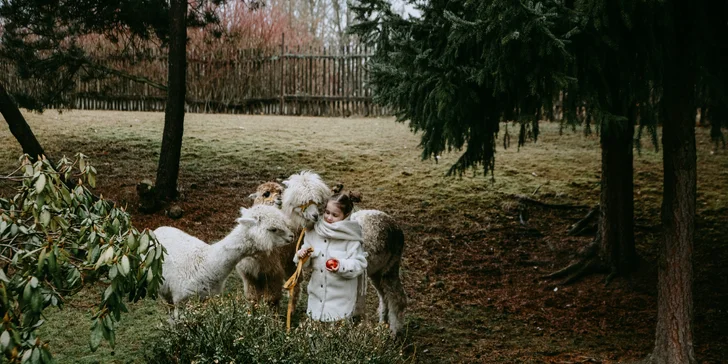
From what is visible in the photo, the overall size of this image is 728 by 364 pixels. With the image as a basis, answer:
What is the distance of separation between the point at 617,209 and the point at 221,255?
4.90m

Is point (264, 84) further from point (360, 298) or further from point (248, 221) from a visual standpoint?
point (360, 298)

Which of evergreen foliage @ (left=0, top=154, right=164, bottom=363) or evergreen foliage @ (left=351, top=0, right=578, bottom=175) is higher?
evergreen foliage @ (left=351, top=0, right=578, bottom=175)

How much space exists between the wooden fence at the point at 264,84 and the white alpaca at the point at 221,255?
1344 centimetres

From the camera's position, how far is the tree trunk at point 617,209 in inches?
291

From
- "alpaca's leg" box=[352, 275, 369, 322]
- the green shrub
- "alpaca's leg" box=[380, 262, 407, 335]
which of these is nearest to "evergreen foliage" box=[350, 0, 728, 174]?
"alpaca's leg" box=[380, 262, 407, 335]

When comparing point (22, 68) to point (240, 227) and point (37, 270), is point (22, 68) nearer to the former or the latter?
point (240, 227)

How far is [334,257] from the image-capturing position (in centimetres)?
484

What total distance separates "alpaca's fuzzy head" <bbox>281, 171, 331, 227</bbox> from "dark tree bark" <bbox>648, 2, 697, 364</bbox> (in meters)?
2.98

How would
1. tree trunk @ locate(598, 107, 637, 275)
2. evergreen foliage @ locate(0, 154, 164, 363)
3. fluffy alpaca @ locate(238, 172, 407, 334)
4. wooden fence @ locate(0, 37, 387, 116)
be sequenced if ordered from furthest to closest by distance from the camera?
wooden fence @ locate(0, 37, 387, 116)
tree trunk @ locate(598, 107, 637, 275)
fluffy alpaca @ locate(238, 172, 407, 334)
evergreen foliage @ locate(0, 154, 164, 363)

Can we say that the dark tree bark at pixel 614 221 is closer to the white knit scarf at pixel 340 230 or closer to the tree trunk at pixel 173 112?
the white knit scarf at pixel 340 230

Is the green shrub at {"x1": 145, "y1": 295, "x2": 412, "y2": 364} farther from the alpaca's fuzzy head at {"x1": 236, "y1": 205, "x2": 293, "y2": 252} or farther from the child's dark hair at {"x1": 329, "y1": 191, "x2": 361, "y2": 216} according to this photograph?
the child's dark hair at {"x1": 329, "y1": 191, "x2": 361, "y2": 216}

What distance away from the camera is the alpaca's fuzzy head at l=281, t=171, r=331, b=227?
16.1 feet

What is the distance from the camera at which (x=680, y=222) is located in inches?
207

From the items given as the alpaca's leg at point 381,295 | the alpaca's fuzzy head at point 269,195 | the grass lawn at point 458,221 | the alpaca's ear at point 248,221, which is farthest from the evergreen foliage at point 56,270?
the alpaca's leg at point 381,295
